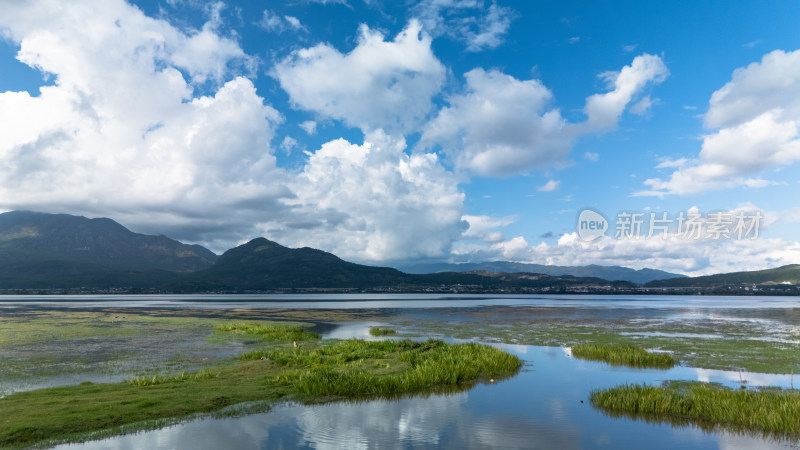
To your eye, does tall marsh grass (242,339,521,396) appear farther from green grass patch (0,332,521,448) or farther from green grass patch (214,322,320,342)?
green grass patch (214,322,320,342)

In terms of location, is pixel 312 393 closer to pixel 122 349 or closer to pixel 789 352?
pixel 122 349

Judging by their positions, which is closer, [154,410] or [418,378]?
[154,410]

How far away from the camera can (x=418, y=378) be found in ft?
91.7

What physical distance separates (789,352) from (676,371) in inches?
682

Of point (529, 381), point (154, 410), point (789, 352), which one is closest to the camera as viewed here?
point (154, 410)

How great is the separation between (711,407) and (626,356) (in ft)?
53.0

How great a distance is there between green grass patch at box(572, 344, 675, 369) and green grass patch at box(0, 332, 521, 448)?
28.6 feet

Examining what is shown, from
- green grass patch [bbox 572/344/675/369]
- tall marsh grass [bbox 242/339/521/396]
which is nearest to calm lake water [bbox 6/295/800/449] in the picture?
tall marsh grass [bbox 242/339/521/396]

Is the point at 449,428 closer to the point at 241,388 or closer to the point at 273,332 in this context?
the point at 241,388

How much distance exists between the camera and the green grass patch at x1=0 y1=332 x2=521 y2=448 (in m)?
18.2

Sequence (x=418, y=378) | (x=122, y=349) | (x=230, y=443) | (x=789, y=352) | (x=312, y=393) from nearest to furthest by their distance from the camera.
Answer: (x=230, y=443), (x=312, y=393), (x=418, y=378), (x=789, y=352), (x=122, y=349)

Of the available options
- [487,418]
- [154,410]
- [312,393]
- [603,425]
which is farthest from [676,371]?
[154,410]

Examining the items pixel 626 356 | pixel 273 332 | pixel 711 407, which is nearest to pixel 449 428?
pixel 711 407

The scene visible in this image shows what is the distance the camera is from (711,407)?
21.0 meters
